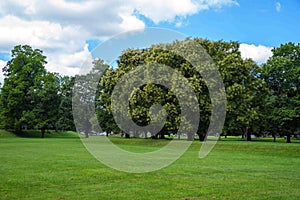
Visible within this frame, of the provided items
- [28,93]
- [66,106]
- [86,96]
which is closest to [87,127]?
[86,96]

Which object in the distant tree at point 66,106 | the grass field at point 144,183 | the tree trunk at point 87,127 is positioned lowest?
the grass field at point 144,183

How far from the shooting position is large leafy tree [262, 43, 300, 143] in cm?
4662

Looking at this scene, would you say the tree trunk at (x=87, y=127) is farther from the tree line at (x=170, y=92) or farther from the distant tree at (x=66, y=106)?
the distant tree at (x=66, y=106)

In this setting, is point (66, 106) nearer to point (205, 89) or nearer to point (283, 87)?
point (205, 89)

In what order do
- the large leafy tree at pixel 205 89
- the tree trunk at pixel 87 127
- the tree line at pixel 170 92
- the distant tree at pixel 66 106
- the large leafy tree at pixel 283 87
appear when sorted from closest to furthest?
the large leafy tree at pixel 205 89, the tree line at pixel 170 92, the large leafy tree at pixel 283 87, the tree trunk at pixel 87 127, the distant tree at pixel 66 106

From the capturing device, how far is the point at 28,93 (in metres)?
64.2

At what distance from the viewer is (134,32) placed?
27.5 meters

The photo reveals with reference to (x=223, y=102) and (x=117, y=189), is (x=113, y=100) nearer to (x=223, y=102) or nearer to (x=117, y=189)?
(x=223, y=102)

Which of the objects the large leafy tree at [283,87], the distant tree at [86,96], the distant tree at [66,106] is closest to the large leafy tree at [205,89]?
the large leafy tree at [283,87]

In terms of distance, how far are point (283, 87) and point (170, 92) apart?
19.4 metres

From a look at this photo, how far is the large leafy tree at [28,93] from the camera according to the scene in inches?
2467

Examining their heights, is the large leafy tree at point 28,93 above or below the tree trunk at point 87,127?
above

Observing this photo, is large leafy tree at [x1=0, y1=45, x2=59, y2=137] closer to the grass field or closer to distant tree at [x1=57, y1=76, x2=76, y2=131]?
distant tree at [x1=57, y1=76, x2=76, y2=131]

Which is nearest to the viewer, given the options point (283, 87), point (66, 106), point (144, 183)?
point (144, 183)
